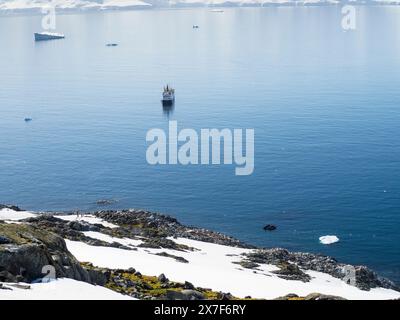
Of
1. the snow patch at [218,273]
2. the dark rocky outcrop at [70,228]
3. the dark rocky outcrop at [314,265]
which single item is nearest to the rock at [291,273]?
the dark rocky outcrop at [314,265]

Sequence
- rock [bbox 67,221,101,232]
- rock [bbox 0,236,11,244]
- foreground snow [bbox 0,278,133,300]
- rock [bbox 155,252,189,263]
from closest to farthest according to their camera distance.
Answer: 1. foreground snow [bbox 0,278,133,300]
2. rock [bbox 0,236,11,244]
3. rock [bbox 155,252,189,263]
4. rock [bbox 67,221,101,232]

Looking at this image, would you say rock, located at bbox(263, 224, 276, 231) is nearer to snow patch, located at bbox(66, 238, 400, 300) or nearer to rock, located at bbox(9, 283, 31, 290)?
snow patch, located at bbox(66, 238, 400, 300)

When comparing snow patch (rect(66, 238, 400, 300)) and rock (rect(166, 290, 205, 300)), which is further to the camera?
snow patch (rect(66, 238, 400, 300))

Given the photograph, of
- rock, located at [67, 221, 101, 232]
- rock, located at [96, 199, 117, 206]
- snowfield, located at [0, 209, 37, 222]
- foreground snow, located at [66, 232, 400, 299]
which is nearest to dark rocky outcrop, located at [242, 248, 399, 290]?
foreground snow, located at [66, 232, 400, 299]

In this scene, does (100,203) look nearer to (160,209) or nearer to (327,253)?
(160,209)

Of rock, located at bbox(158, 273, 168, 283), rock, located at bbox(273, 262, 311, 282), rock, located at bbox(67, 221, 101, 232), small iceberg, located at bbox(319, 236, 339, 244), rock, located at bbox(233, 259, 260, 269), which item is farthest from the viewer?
small iceberg, located at bbox(319, 236, 339, 244)
